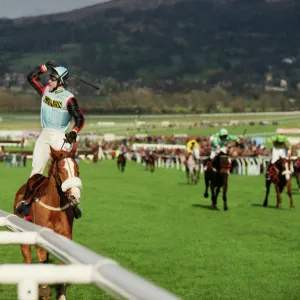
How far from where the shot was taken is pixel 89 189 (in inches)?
1200

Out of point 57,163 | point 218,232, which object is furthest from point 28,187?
point 218,232

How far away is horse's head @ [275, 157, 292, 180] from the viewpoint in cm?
2234

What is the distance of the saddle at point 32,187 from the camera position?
340 inches

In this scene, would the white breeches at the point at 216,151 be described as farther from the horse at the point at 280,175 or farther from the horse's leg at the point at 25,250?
the horse's leg at the point at 25,250

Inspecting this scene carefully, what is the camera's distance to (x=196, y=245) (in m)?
13.9

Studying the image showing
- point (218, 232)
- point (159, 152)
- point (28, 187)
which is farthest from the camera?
point (159, 152)

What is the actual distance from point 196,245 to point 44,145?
511 cm

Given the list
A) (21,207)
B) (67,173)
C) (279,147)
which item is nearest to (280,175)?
(279,147)

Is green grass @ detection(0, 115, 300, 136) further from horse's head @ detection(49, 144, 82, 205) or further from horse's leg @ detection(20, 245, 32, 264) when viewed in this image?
horse's head @ detection(49, 144, 82, 205)

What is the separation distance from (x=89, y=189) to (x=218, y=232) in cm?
1478

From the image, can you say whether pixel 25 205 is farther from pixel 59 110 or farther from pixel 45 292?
pixel 45 292

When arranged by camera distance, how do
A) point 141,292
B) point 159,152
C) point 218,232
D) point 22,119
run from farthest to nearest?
point 22,119, point 159,152, point 218,232, point 141,292

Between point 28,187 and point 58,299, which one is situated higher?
point 28,187

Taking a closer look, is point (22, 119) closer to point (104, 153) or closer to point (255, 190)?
point (104, 153)
